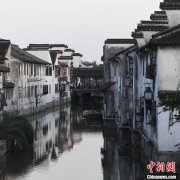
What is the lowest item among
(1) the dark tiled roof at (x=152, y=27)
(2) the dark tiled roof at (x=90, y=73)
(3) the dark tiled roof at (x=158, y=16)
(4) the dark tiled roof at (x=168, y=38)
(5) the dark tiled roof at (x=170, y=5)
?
(2) the dark tiled roof at (x=90, y=73)

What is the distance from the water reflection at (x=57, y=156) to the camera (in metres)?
27.6

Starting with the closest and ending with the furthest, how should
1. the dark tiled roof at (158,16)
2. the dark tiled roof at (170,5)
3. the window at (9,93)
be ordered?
the dark tiled roof at (170,5) → the dark tiled roof at (158,16) → the window at (9,93)

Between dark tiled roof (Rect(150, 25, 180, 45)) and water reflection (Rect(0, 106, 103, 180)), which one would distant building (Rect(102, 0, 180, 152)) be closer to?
dark tiled roof (Rect(150, 25, 180, 45))

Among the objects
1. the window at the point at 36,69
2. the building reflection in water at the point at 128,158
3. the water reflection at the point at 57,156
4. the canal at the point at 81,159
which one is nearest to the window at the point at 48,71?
the window at the point at 36,69

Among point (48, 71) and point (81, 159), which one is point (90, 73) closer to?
point (48, 71)

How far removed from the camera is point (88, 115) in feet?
196

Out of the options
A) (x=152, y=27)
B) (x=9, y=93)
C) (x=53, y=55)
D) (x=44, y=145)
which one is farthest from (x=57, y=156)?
(x=53, y=55)

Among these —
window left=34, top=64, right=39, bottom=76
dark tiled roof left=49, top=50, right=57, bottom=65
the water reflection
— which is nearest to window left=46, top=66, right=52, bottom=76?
dark tiled roof left=49, top=50, right=57, bottom=65

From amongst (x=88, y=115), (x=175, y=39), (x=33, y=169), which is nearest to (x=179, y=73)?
(x=175, y=39)

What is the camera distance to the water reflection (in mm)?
27578

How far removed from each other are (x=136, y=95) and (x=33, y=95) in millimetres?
33901

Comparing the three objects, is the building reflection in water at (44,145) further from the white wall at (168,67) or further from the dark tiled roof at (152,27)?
the dark tiled roof at (152,27)

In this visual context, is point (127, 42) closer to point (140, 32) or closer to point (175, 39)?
point (140, 32)

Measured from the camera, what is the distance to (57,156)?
33.5m
